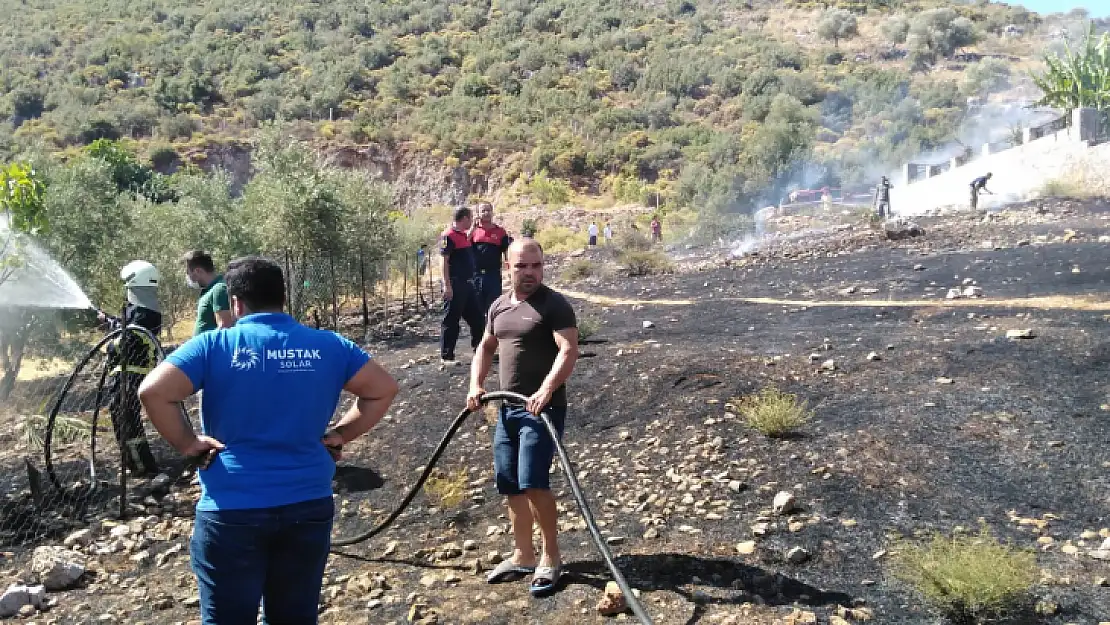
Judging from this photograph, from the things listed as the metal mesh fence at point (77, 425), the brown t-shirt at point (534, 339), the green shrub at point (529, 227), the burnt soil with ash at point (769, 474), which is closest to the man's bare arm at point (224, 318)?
the metal mesh fence at point (77, 425)

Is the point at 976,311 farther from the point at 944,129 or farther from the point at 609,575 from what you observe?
the point at 944,129

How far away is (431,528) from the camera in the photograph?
5293 millimetres

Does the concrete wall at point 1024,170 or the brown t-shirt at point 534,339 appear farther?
the concrete wall at point 1024,170

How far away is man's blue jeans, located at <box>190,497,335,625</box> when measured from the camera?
2.63m

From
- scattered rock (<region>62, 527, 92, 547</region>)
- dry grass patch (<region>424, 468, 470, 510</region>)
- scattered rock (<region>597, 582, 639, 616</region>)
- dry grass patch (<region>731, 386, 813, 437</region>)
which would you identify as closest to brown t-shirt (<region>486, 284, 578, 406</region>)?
scattered rock (<region>597, 582, 639, 616</region>)

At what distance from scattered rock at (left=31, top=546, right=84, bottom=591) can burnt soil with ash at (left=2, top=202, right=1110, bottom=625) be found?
5.1 inches

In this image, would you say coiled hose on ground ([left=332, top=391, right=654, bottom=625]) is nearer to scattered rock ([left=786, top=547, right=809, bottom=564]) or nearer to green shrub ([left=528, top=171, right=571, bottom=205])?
scattered rock ([left=786, top=547, right=809, bottom=564])

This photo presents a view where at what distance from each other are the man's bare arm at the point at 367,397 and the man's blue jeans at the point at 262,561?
0.30m

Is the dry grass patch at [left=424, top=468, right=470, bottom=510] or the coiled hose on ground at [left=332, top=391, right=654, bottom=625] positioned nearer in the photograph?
the coiled hose on ground at [left=332, top=391, right=654, bottom=625]

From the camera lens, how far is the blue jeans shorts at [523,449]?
3936 millimetres

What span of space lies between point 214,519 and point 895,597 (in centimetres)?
A: 286

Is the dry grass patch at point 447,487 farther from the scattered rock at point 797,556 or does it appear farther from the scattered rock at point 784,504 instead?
the scattered rock at point 797,556

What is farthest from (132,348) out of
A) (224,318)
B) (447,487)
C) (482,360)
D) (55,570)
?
(482,360)

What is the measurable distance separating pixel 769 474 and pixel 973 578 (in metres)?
1.83
